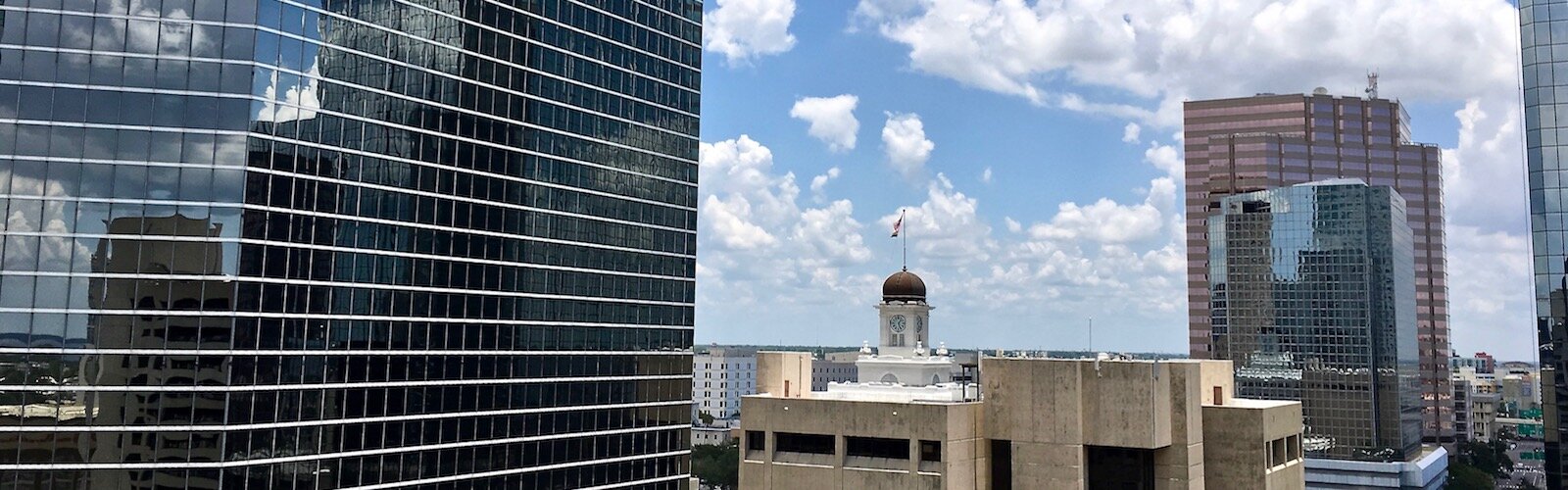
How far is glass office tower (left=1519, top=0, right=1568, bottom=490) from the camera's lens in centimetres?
8456

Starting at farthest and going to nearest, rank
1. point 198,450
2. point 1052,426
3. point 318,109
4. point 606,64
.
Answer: point 606,64, point 318,109, point 198,450, point 1052,426

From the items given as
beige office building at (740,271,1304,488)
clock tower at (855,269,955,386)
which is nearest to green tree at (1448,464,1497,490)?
beige office building at (740,271,1304,488)

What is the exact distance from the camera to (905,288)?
87.4m

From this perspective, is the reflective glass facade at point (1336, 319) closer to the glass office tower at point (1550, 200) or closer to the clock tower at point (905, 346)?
the glass office tower at point (1550, 200)

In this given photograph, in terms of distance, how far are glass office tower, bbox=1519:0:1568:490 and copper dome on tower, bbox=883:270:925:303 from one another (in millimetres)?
46061

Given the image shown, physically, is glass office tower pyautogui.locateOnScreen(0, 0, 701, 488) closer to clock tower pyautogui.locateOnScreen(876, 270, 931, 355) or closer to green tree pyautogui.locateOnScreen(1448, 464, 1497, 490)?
clock tower pyautogui.locateOnScreen(876, 270, 931, 355)

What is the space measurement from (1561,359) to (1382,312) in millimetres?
119324

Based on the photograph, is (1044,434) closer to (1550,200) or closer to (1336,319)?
(1550,200)

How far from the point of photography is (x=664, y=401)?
106375mm

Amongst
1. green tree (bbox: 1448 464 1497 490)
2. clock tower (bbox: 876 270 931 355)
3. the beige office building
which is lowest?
green tree (bbox: 1448 464 1497 490)

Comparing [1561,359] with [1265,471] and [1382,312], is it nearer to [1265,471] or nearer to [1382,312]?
[1265,471]

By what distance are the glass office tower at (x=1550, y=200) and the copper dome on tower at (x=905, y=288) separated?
46.1 meters

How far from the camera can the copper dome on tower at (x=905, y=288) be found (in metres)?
87.0

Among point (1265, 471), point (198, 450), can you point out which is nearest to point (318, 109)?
point (198, 450)
